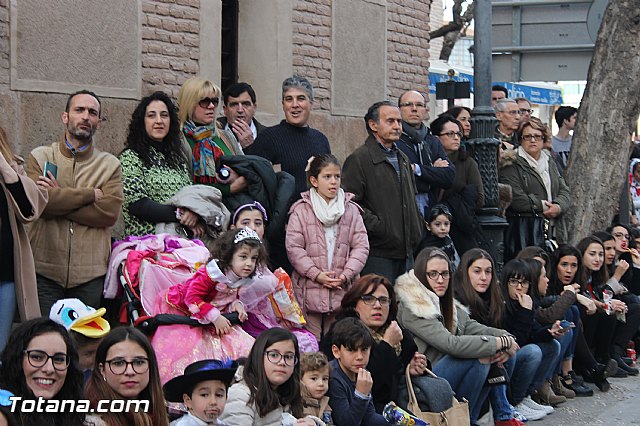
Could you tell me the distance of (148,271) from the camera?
305 inches

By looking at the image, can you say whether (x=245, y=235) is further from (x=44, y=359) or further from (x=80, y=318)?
(x=44, y=359)

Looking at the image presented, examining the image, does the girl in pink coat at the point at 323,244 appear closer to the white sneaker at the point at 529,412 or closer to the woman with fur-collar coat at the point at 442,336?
the woman with fur-collar coat at the point at 442,336

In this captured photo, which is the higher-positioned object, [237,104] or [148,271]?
[237,104]

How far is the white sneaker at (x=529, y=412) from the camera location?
9727 millimetres

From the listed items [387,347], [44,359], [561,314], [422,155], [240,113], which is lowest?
[561,314]

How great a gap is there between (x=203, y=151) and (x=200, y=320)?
1855mm

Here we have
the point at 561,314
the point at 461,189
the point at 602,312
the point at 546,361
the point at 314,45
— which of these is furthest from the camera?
the point at 314,45

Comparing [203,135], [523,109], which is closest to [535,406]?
[203,135]

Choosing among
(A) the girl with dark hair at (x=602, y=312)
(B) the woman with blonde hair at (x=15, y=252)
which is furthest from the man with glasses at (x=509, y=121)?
(B) the woman with blonde hair at (x=15, y=252)

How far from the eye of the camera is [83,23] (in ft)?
34.8

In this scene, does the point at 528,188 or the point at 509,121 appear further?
the point at 509,121

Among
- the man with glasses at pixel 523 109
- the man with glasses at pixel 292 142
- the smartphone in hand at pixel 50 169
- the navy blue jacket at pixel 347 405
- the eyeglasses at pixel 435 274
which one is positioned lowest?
the navy blue jacket at pixel 347 405

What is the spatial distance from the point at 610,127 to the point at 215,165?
6695 millimetres

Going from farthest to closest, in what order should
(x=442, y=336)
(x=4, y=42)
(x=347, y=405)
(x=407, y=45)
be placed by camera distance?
1. (x=407, y=45)
2. (x=4, y=42)
3. (x=442, y=336)
4. (x=347, y=405)
